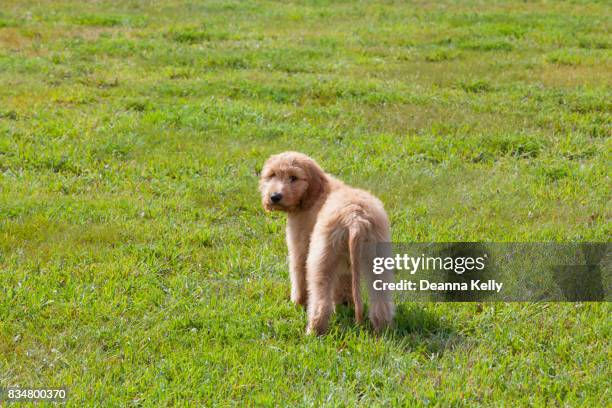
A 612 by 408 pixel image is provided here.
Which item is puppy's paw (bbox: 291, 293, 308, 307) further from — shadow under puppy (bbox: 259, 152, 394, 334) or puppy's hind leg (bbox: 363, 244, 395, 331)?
puppy's hind leg (bbox: 363, 244, 395, 331)

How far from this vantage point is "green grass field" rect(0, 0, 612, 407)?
16.4 feet

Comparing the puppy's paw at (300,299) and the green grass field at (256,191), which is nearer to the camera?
the green grass field at (256,191)

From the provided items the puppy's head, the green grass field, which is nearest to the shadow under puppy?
the puppy's head

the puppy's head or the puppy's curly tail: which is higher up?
the puppy's head

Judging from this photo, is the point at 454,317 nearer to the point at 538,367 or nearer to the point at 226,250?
the point at 538,367

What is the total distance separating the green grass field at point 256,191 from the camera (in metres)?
4.99

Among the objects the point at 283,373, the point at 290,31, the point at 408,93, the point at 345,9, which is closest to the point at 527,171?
the point at 408,93

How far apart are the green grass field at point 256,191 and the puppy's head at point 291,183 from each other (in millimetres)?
751

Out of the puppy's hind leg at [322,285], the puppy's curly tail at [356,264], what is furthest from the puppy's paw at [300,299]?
the puppy's curly tail at [356,264]

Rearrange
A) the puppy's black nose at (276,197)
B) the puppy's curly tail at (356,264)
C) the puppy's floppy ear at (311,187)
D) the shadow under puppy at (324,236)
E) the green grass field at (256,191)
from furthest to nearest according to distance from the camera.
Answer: the puppy's floppy ear at (311,187)
the puppy's black nose at (276,197)
the shadow under puppy at (324,236)
the puppy's curly tail at (356,264)
the green grass field at (256,191)

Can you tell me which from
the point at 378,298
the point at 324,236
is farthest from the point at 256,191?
the point at 378,298

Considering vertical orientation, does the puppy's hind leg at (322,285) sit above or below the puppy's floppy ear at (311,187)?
below

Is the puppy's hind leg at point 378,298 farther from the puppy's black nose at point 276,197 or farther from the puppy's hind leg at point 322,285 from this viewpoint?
the puppy's black nose at point 276,197

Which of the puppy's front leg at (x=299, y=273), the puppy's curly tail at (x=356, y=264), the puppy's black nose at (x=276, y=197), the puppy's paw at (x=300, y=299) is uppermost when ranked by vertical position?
the puppy's black nose at (x=276, y=197)
